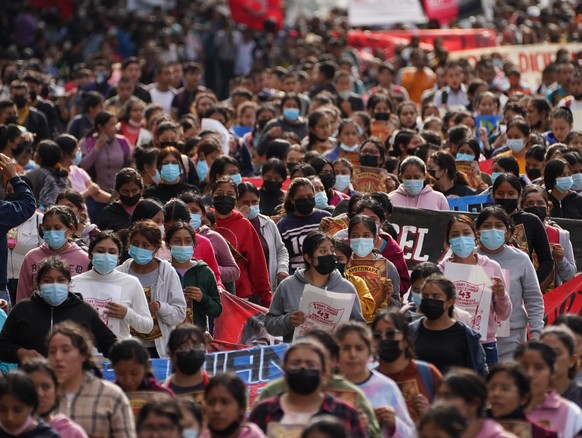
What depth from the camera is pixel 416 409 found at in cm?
927

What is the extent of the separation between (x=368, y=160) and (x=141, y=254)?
16.8ft

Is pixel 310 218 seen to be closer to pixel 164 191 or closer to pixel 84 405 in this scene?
pixel 164 191

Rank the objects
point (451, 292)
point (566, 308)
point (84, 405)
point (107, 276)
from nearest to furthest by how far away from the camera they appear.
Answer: point (84, 405) < point (451, 292) < point (107, 276) < point (566, 308)

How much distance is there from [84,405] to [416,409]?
5.63 ft

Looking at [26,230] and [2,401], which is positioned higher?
[2,401]

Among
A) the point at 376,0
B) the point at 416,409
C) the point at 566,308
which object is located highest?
the point at 416,409

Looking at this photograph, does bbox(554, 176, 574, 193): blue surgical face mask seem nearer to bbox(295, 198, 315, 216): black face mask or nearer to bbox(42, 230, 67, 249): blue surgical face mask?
bbox(295, 198, 315, 216): black face mask

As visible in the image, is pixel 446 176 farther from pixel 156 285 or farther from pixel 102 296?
pixel 102 296

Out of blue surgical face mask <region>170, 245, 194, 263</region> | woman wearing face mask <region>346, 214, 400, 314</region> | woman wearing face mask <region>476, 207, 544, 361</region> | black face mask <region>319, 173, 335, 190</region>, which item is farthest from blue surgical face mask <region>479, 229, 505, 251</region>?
black face mask <region>319, 173, 335, 190</region>

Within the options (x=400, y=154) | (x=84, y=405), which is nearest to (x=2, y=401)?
(x=84, y=405)

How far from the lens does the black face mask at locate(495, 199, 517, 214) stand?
12672 mm

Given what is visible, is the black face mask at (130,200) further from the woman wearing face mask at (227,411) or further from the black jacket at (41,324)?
the woman wearing face mask at (227,411)

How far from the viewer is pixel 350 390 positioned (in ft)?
28.3

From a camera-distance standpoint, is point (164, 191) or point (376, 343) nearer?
point (376, 343)
